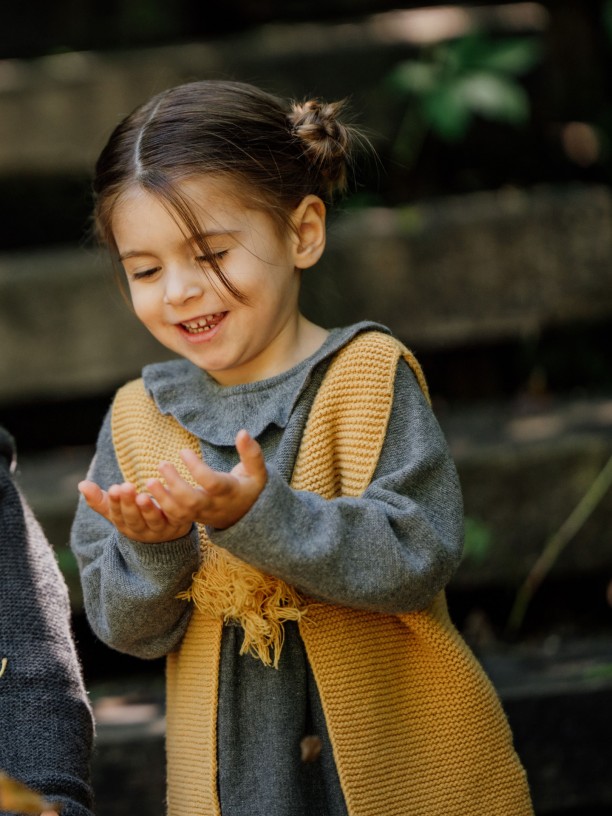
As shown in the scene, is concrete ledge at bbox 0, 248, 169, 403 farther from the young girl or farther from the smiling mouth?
the smiling mouth

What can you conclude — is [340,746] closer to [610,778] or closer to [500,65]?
[610,778]

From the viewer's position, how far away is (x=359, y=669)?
5.75 ft

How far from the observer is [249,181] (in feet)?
5.76

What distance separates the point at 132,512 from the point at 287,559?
0.21 metres

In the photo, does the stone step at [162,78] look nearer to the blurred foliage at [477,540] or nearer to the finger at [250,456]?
the blurred foliage at [477,540]

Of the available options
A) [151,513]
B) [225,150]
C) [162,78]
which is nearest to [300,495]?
[151,513]

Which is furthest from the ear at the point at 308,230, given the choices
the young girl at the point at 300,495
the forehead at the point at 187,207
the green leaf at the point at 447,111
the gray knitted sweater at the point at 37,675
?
the green leaf at the point at 447,111

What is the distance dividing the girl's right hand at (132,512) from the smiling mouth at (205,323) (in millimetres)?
305

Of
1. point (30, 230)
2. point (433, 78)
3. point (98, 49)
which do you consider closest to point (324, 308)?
point (433, 78)

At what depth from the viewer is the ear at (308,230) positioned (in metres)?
1.84

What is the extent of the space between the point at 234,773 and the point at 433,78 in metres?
2.18

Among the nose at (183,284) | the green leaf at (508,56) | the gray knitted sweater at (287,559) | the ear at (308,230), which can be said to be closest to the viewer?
the gray knitted sweater at (287,559)

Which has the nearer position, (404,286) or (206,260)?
(206,260)

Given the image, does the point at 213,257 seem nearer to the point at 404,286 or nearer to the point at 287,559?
the point at 287,559
